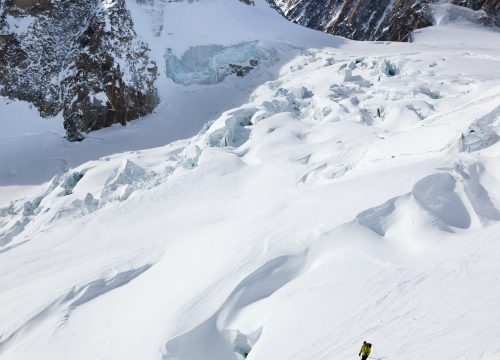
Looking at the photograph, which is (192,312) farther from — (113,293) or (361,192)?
(361,192)

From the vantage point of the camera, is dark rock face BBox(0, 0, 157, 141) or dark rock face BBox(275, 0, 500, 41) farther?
dark rock face BBox(275, 0, 500, 41)

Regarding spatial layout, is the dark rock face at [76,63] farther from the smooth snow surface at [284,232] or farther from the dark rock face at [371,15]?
the dark rock face at [371,15]

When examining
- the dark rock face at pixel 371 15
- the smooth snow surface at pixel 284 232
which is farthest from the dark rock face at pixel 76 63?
the dark rock face at pixel 371 15

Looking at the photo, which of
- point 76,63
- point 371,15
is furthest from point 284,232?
point 371,15

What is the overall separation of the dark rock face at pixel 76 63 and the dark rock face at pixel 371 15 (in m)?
28.7

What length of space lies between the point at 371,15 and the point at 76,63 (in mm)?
39724

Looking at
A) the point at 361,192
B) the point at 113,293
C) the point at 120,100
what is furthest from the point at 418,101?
the point at 120,100

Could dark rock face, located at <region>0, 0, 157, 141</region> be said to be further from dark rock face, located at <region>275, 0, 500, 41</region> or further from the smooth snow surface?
dark rock face, located at <region>275, 0, 500, 41</region>

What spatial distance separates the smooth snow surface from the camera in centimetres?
984

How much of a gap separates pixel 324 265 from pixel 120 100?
91.2ft

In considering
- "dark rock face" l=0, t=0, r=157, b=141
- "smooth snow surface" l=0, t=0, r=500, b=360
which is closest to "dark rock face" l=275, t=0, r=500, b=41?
"smooth snow surface" l=0, t=0, r=500, b=360

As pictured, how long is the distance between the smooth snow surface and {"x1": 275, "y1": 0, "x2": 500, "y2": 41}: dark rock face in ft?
70.4

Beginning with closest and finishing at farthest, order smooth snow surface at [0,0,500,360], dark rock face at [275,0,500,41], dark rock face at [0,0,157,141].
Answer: smooth snow surface at [0,0,500,360], dark rock face at [0,0,157,141], dark rock face at [275,0,500,41]

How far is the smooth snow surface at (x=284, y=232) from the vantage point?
9.84 m
